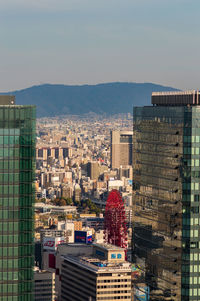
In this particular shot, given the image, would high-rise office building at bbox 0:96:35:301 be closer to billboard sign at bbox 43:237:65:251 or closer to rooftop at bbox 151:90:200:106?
rooftop at bbox 151:90:200:106

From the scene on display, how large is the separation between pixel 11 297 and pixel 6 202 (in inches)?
151

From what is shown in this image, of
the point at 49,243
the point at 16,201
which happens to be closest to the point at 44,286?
the point at 49,243

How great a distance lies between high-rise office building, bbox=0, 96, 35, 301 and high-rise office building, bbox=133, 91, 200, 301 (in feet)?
30.3

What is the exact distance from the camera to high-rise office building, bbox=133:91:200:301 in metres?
46.0

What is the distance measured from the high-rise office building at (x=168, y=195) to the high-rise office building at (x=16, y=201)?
9.22 m

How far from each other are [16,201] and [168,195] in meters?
11.1

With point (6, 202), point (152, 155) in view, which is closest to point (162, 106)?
point (152, 155)

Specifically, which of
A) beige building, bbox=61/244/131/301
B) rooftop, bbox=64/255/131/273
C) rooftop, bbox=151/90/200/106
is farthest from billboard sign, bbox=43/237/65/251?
rooftop, bbox=151/90/200/106

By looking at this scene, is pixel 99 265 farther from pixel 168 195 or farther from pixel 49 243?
pixel 49 243

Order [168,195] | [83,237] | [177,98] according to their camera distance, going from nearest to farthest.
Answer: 1. [168,195]
2. [177,98]
3. [83,237]

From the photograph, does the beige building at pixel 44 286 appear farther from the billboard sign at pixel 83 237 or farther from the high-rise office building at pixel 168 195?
the billboard sign at pixel 83 237

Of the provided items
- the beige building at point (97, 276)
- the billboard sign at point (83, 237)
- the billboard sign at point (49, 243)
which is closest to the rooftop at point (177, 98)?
the beige building at point (97, 276)

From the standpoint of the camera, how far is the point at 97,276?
6756 cm

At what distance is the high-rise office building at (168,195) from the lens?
4597cm
